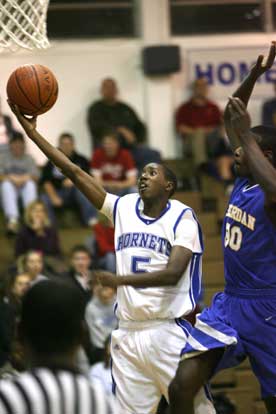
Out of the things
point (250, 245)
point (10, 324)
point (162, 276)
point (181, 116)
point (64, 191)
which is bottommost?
point (10, 324)

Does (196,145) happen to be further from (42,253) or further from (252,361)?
(252,361)

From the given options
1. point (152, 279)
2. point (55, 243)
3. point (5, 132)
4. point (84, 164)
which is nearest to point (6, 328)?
point (55, 243)

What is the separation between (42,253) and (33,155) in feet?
8.63

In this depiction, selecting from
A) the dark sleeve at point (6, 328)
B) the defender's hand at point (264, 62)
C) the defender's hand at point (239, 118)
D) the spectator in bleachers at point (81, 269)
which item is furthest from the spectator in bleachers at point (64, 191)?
the defender's hand at point (239, 118)

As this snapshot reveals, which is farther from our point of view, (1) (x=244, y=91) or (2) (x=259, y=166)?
(1) (x=244, y=91)

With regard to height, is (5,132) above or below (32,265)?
above

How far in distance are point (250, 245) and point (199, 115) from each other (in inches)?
308

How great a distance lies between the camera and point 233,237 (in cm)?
534

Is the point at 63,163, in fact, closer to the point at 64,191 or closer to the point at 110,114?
the point at 64,191

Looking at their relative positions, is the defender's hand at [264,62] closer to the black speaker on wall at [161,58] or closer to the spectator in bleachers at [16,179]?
the spectator in bleachers at [16,179]

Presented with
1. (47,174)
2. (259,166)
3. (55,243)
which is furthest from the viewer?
(47,174)

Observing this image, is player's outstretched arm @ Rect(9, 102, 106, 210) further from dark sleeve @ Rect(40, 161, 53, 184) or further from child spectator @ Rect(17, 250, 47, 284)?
dark sleeve @ Rect(40, 161, 53, 184)

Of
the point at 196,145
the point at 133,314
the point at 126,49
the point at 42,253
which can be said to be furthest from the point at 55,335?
the point at 126,49

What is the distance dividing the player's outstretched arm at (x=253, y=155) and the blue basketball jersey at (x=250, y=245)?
313 mm
